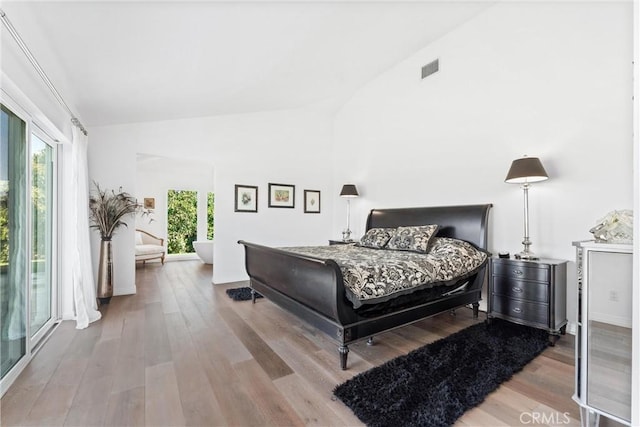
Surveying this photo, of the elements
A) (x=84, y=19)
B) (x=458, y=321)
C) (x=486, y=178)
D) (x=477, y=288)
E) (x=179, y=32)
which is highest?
(x=179, y=32)

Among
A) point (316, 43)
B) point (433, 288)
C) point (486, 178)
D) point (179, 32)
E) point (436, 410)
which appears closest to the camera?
point (436, 410)

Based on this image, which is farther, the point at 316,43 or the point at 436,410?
the point at 316,43

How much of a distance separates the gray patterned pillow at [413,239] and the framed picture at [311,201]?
2390 millimetres

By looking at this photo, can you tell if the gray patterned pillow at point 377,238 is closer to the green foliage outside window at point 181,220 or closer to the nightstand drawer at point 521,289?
the nightstand drawer at point 521,289

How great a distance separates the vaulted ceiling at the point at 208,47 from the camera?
1887 millimetres

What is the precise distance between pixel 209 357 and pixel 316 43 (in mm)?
3290

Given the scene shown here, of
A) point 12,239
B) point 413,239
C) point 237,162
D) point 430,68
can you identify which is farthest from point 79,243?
point 430,68

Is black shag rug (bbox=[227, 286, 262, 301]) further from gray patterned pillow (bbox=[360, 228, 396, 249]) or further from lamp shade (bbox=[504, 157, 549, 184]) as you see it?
lamp shade (bbox=[504, 157, 549, 184])

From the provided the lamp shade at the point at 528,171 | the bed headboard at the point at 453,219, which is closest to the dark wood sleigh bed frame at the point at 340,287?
the bed headboard at the point at 453,219

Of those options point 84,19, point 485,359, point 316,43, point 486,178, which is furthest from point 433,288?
point 84,19

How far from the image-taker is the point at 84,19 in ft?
5.93

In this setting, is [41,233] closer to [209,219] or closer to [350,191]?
[350,191]

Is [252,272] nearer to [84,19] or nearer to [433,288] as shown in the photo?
[433,288]

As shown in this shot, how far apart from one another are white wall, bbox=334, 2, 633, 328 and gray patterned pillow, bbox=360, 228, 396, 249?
0.81m
